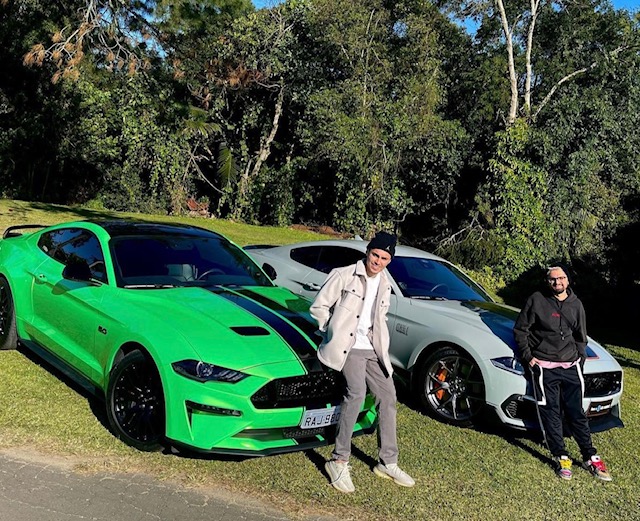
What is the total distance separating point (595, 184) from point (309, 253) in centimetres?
1581

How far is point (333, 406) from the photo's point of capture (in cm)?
425

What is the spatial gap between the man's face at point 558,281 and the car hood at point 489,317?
59 cm

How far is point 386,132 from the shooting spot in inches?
856

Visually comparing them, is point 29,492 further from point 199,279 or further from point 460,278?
point 460,278

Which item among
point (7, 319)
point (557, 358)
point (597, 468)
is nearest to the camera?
point (597, 468)

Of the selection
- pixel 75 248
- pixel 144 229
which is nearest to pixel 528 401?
pixel 144 229

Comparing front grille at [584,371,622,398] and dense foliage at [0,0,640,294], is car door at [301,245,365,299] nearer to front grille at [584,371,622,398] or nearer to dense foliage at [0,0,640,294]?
front grille at [584,371,622,398]

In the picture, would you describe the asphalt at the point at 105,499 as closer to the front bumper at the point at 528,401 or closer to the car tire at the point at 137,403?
the car tire at the point at 137,403

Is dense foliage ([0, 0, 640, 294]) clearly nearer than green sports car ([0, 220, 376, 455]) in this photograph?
No

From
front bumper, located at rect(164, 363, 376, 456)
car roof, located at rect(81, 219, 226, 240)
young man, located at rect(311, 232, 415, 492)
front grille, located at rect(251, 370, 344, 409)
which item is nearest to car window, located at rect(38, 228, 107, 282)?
car roof, located at rect(81, 219, 226, 240)

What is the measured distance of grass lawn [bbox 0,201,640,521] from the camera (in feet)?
13.0

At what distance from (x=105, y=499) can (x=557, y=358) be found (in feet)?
11.4

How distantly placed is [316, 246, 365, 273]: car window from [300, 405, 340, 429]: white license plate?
123 inches

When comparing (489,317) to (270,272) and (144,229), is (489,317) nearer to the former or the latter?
(270,272)
